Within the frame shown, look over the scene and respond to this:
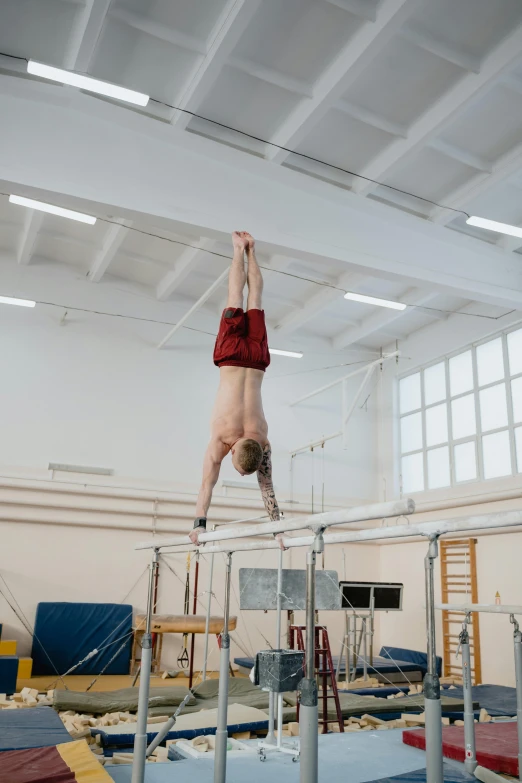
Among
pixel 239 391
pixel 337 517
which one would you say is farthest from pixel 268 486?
pixel 337 517

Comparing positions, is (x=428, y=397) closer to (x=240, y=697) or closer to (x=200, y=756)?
(x=240, y=697)

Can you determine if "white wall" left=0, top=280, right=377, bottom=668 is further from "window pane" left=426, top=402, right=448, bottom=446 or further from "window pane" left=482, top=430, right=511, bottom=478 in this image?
"window pane" left=482, top=430, right=511, bottom=478

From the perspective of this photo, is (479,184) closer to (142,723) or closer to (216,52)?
(216,52)

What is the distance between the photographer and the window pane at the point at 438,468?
1337cm

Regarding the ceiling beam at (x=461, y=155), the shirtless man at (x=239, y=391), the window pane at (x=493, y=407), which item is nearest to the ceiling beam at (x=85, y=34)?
the shirtless man at (x=239, y=391)

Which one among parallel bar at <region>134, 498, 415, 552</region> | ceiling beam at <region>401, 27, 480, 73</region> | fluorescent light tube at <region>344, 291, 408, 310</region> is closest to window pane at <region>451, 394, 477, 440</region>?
fluorescent light tube at <region>344, 291, 408, 310</region>

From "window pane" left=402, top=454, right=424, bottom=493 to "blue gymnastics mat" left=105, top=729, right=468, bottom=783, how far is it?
8480 mm

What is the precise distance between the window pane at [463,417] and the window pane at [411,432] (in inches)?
46.8

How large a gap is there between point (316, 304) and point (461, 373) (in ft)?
11.2

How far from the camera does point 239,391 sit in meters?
5.07

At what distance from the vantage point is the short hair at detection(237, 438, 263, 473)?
14.6 ft

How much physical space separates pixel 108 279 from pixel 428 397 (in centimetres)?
762

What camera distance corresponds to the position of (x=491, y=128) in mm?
8453

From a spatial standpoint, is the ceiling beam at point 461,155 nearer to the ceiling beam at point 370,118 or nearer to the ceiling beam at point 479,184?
the ceiling beam at point 479,184
